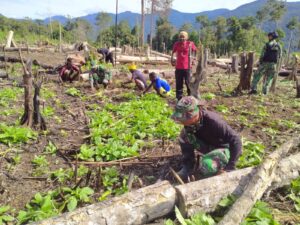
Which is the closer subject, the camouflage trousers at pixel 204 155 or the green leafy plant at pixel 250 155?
the camouflage trousers at pixel 204 155

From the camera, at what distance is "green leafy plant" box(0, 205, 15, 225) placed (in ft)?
10.2

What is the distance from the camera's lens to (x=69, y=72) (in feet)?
36.8

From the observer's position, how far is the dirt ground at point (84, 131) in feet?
13.2

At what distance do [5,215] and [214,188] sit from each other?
2.05 m

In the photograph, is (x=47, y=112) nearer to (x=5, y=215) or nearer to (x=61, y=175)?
(x=61, y=175)

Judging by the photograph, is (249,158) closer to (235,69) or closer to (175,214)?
(175,214)

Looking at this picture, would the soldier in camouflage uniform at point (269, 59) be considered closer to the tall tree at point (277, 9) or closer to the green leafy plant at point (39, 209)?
the green leafy plant at point (39, 209)

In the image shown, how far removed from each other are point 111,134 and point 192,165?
170cm

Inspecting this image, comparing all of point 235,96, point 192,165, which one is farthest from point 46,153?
point 235,96

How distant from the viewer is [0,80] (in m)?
10.5

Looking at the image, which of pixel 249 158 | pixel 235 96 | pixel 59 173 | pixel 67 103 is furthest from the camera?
pixel 235 96

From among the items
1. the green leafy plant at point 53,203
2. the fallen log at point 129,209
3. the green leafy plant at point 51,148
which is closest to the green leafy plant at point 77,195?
the green leafy plant at point 53,203

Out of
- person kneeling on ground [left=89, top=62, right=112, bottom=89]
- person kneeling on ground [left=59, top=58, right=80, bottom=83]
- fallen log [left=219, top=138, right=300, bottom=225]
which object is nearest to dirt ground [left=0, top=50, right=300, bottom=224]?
person kneeling on ground [left=89, top=62, right=112, bottom=89]

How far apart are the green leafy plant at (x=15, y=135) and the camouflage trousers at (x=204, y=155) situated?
8.03 ft
